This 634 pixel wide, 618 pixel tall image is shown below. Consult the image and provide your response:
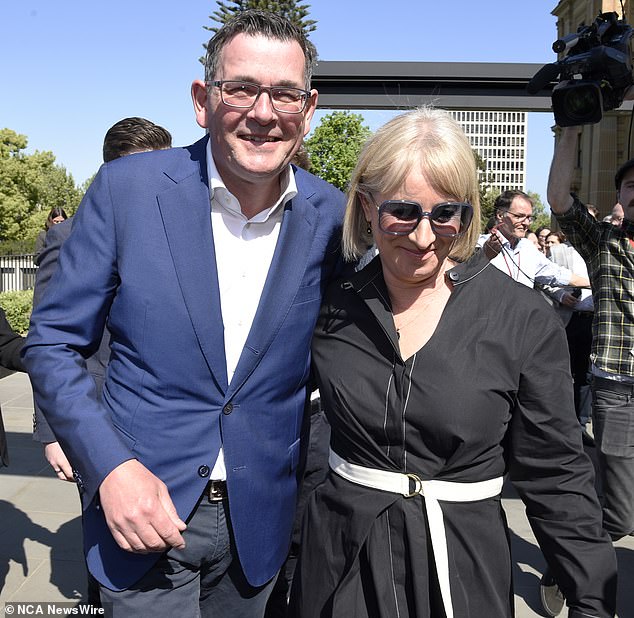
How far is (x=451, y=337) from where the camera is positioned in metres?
1.86

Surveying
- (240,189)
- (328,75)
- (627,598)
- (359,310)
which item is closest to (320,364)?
(359,310)

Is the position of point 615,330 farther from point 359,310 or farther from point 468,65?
point 468,65

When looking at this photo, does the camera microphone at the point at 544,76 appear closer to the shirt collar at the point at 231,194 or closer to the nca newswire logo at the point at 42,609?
the shirt collar at the point at 231,194

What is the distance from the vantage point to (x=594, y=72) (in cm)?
389

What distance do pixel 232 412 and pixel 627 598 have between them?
9.86 feet

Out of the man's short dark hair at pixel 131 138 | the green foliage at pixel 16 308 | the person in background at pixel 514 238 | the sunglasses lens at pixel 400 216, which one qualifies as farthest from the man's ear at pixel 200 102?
the green foliage at pixel 16 308

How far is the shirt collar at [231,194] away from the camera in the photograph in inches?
81.4

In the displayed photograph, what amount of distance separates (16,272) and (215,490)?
16946 millimetres

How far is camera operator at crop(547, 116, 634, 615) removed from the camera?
3.87 m

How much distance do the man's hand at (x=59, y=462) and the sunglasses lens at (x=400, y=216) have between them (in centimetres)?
129

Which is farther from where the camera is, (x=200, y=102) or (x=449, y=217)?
(x=200, y=102)

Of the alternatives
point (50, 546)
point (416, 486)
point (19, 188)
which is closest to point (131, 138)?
point (416, 486)

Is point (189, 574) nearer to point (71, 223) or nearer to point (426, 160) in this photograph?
point (426, 160)

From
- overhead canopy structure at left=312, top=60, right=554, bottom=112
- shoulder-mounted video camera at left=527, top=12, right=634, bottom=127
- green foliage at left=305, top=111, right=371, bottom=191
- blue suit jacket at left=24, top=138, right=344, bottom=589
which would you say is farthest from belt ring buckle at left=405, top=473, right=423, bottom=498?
green foliage at left=305, top=111, right=371, bottom=191
